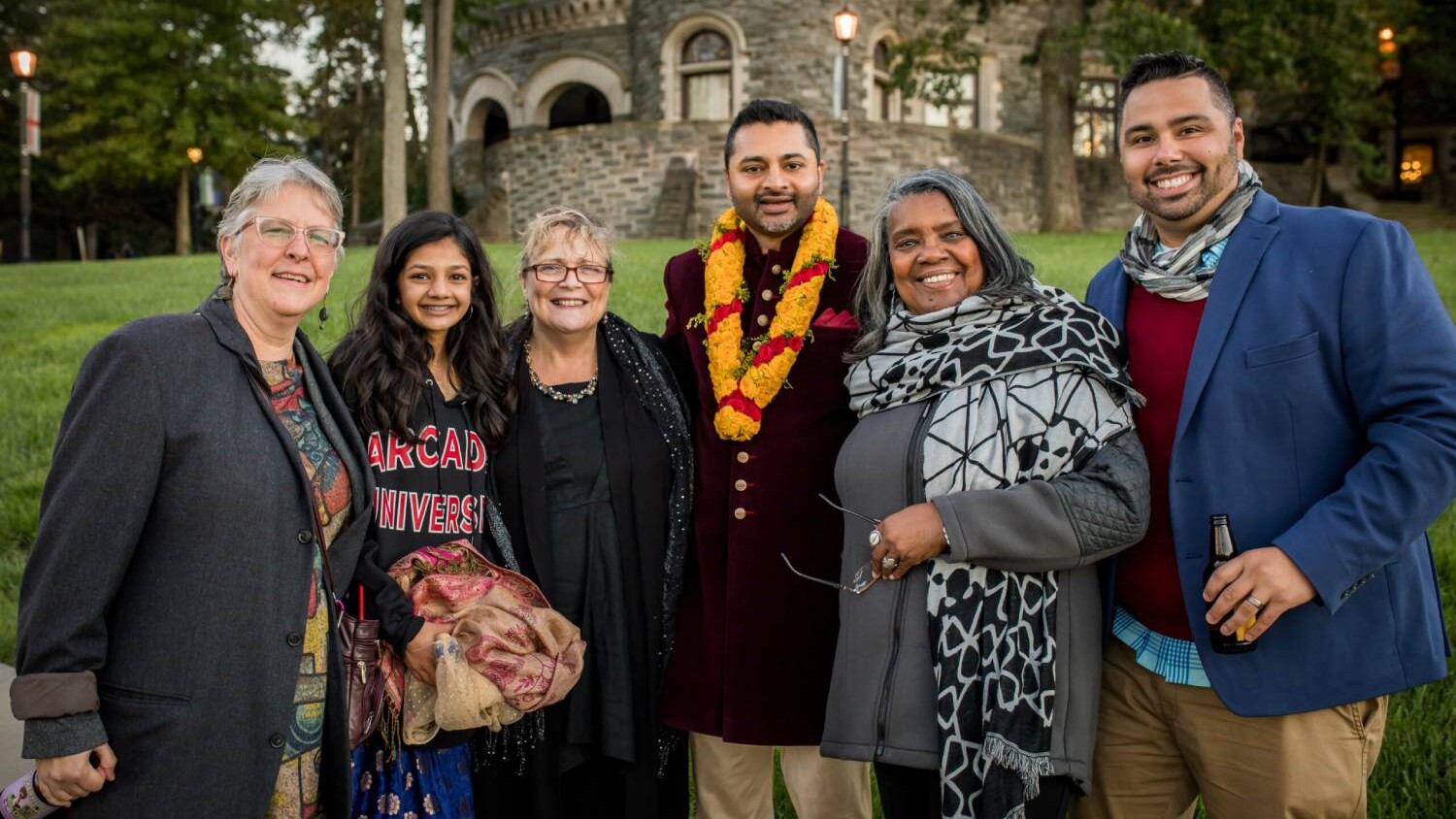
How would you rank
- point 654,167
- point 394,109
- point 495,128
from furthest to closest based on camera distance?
point 495,128 < point 654,167 < point 394,109

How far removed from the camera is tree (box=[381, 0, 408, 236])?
18609mm

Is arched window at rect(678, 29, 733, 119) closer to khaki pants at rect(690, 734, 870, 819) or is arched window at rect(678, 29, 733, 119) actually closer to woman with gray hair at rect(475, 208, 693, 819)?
woman with gray hair at rect(475, 208, 693, 819)

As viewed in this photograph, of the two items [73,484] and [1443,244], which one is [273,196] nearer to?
[73,484]

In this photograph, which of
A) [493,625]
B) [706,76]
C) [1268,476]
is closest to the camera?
[1268,476]

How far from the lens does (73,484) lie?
7.80 feet

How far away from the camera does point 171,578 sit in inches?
98.3

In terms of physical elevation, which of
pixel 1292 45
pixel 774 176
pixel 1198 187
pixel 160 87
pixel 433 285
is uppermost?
pixel 160 87

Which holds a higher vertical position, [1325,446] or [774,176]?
[774,176]

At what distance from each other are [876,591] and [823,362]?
944mm

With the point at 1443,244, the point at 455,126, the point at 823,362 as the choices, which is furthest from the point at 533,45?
the point at 823,362

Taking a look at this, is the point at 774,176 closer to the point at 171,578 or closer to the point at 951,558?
the point at 951,558

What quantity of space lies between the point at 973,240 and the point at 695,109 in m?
26.4

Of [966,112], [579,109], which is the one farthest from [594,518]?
[579,109]

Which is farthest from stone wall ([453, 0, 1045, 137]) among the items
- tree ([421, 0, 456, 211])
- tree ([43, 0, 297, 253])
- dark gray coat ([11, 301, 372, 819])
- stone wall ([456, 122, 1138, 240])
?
dark gray coat ([11, 301, 372, 819])
